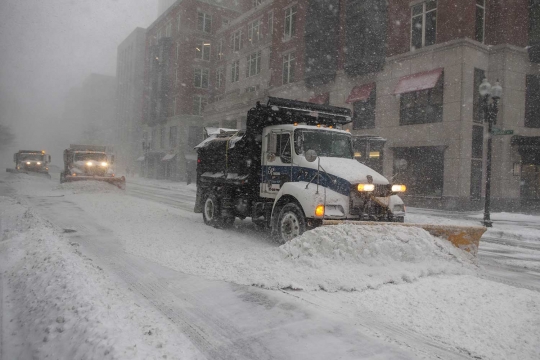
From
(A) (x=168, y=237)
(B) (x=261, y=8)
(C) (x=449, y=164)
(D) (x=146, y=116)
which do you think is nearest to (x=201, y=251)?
(A) (x=168, y=237)

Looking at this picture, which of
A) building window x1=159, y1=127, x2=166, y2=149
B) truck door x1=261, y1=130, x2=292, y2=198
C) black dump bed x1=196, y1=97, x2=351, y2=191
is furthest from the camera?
building window x1=159, y1=127, x2=166, y2=149

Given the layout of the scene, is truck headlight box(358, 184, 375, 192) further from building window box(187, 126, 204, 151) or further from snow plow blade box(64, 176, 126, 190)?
building window box(187, 126, 204, 151)

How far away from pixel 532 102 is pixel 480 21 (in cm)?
543

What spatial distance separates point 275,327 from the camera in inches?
164

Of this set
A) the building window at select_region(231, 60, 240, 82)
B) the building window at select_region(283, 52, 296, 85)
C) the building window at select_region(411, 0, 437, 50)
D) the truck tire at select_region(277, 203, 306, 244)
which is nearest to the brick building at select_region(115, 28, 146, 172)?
the building window at select_region(231, 60, 240, 82)

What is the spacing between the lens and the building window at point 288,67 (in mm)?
33062

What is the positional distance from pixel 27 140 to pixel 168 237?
174m

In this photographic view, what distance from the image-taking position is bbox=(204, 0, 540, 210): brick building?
20.7 meters

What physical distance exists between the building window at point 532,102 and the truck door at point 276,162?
63.9ft

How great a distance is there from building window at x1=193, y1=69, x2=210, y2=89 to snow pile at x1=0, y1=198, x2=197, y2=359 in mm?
48041

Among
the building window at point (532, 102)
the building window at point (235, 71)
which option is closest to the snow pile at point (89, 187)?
the building window at point (532, 102)

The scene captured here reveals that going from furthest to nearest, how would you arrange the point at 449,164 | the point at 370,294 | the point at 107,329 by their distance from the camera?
the point at 449,164, the point at 370,294, the point at 107,329

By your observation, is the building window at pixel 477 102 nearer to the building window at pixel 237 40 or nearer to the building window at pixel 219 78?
the building window at pixel 237 40

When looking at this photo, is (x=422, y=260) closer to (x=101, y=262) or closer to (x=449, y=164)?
(x=101, y=262)
